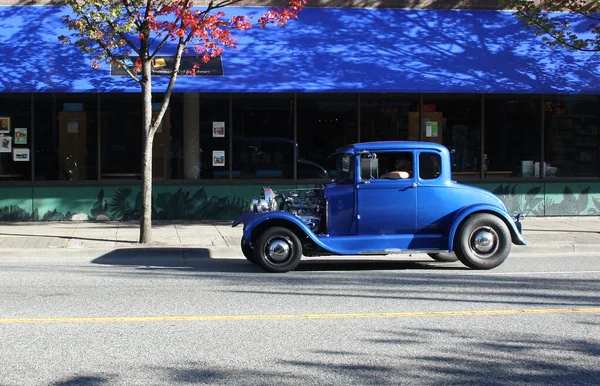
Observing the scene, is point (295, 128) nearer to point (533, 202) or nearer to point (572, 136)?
point (533, 202)

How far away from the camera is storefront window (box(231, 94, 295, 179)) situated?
15609mm

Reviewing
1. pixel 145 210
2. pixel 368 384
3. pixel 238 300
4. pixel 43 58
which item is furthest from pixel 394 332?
pixel 43 58

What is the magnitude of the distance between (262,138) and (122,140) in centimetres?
301

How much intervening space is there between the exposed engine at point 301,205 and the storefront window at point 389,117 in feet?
19.5

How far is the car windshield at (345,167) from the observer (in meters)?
10.1

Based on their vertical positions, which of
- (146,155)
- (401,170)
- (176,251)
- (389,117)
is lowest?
(176,251)

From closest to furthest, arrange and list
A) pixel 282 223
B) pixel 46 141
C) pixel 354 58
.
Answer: pixel 282 223
pixel 354 58
pixel 46 141

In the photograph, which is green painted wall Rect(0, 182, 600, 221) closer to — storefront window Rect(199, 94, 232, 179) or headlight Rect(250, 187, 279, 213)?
storefront window Rect(199, 94, 232, 179)

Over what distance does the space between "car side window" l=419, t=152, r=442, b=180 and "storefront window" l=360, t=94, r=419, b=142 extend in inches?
242

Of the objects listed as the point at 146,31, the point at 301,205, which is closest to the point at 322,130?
the point at 146,31

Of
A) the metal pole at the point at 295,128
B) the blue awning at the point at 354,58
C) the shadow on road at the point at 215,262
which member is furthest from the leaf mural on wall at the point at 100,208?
the metal pole at the point at 295,128

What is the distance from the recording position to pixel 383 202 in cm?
989

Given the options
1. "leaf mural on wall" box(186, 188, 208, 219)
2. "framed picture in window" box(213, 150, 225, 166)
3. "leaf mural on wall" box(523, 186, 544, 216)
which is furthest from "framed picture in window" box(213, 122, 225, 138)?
"leaf mural on wall" box(523, 186, 544, 216)

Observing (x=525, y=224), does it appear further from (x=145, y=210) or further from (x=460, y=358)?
(x=460, y=358)
